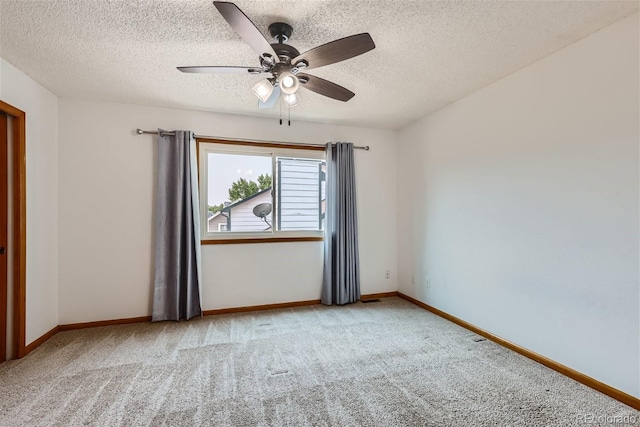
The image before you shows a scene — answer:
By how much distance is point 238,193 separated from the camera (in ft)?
12.0

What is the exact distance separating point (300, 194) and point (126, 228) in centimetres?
200

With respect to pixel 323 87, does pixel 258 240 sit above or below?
below

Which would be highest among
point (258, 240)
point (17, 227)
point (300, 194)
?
point (300, 194)

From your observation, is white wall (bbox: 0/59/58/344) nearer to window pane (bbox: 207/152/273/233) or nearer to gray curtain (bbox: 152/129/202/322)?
gray curtain (bbox: 152/129/202/322)

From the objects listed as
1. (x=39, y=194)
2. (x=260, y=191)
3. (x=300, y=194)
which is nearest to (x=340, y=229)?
(x=300, y=194)

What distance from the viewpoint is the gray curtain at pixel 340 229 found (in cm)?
381

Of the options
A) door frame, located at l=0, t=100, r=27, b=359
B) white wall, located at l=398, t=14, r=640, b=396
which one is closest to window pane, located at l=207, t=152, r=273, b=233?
door frame, located at l=0, t=100, r=27, b=359

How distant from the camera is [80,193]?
122 inches

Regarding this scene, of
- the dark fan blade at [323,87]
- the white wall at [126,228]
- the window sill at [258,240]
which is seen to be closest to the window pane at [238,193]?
the window sill at [258,240]

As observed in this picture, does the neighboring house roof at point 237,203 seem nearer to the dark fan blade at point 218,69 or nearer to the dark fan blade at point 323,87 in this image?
the dark fan blade at point 323,87

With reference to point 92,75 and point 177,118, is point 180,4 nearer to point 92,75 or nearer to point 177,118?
point 92,75

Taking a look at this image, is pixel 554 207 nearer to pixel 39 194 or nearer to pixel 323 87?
pixel 323 87

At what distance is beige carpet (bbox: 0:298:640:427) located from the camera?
1.75 metres

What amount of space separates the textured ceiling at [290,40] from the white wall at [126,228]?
15.2 inches
